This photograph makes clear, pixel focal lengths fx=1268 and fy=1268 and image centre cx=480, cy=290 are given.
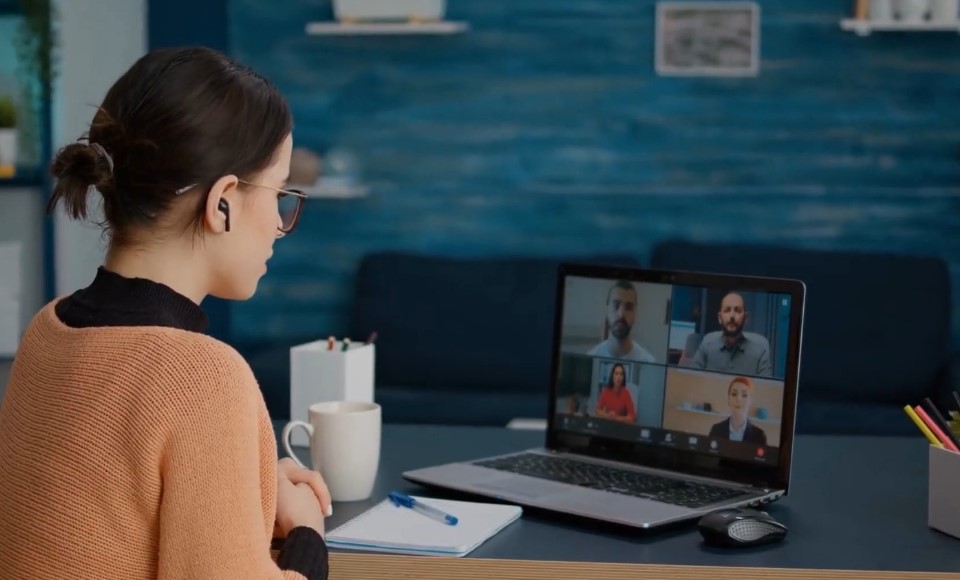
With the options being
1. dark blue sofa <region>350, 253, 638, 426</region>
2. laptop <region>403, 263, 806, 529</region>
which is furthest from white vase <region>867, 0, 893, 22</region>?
laptop <region>403, 263, 806, 529</region>

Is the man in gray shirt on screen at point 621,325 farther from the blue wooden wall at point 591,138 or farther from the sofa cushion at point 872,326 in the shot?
the blue wooden wall at point 591,138

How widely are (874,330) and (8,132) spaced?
2809 millimetres

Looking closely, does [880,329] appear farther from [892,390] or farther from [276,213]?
[276,213]

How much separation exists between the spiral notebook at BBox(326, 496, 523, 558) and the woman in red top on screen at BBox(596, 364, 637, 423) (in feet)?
0.99

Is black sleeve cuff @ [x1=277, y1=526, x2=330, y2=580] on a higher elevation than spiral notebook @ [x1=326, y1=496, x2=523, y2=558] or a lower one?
higher

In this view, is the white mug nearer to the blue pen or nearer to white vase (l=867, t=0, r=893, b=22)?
the blue pen

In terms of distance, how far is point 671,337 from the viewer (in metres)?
1.75

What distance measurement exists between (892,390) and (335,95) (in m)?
1.98

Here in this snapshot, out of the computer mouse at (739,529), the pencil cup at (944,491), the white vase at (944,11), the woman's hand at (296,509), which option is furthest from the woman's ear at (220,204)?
the white vase at (944,11)

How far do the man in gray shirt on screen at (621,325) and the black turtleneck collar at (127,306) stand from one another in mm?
716

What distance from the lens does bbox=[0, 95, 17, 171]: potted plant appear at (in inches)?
163

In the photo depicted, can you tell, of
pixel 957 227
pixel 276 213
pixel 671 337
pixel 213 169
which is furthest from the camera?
pixel 957 227

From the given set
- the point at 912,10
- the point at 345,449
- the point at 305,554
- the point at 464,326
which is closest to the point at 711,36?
the point at 912,10

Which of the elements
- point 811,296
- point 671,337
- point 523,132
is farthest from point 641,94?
point 671,337
